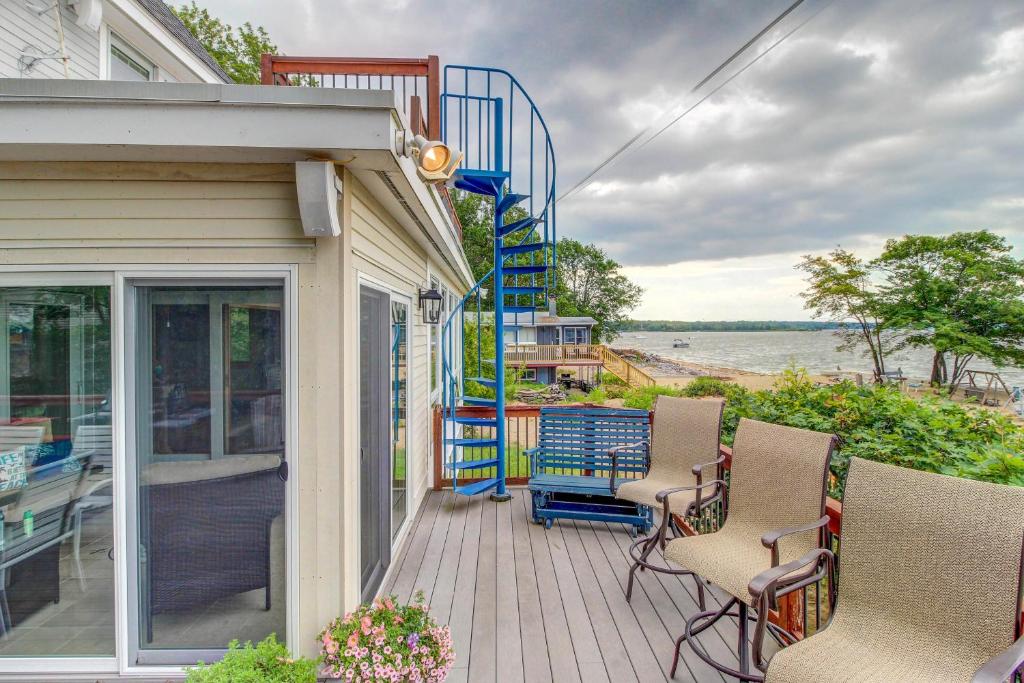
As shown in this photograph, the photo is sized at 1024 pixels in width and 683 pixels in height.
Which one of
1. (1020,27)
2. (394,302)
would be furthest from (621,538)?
(1020,27)

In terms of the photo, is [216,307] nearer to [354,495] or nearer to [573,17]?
[354,495]

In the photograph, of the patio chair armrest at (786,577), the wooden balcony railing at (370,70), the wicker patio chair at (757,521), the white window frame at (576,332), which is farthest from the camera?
the white window frame at (576,332)

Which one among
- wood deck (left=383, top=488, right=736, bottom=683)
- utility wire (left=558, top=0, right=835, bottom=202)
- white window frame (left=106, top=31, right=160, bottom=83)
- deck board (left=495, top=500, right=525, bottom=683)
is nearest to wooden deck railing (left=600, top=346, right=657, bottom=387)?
utility wire (left=558, top=0, right=835, bottom=202)

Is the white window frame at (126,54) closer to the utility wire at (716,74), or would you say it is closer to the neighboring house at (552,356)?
the utility wire at (716,74)

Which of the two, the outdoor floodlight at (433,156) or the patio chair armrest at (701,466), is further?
the patio chair armrest at (701,466)

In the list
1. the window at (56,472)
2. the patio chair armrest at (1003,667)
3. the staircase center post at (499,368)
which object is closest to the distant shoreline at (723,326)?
the staircase center post at (499,368)

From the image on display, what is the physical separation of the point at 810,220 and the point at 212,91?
21.3 m

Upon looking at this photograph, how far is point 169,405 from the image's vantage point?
82.9 inches

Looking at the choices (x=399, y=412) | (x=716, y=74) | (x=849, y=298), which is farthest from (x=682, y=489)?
(x=849, y=298)

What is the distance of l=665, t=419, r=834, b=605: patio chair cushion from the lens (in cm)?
214

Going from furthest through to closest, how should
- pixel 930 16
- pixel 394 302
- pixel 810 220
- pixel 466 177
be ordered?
pixel 810 220 → pixel 930 16 → pixel 466 177 → pixel 394 302

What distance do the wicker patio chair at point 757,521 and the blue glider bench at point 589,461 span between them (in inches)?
46.5

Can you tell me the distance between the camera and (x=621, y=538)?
376cm

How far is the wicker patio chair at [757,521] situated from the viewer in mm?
2039
